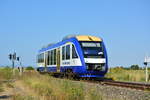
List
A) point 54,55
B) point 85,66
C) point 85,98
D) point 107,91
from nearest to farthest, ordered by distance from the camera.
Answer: point 85,98 < point 107,91 < point 85,66 < point 54,55

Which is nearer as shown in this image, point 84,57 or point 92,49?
point 84,57

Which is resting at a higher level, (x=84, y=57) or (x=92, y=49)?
(x=92, y=49)

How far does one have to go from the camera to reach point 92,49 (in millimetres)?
26125

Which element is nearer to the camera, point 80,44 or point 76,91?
point 76,91

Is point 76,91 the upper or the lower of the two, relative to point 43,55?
lower

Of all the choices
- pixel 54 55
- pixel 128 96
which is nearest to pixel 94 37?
pixel 54 55

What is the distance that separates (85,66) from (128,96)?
1029cm

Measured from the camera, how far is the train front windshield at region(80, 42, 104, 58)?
2566 centimetres

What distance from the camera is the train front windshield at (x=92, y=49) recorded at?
2566 centimetres

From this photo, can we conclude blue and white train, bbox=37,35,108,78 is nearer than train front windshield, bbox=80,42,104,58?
Yes

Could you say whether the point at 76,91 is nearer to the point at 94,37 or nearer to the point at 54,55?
the point at 94,37

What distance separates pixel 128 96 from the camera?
15.0 m

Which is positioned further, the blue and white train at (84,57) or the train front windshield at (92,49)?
the train front windshield at (92,49)

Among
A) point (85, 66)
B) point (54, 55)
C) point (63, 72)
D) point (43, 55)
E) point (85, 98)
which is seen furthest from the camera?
point (43, 55)
